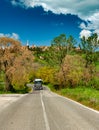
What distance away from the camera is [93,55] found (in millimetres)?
71625

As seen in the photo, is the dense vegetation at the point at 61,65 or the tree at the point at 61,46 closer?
the dense vegetation at the point at 61,65

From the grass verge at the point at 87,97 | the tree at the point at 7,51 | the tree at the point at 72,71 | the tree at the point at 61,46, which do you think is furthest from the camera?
the tree at the point at 61,46

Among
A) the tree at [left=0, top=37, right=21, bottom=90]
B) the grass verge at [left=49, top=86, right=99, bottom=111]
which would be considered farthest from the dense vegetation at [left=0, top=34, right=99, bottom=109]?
the grass verge at [left=49, top=86, right=99, bottom=111]

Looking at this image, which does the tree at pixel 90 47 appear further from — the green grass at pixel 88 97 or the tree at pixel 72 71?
the green grass at pixel 88 97

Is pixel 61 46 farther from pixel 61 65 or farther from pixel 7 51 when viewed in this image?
pixel 7 51

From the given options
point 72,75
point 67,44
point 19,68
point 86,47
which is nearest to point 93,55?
point 86,47

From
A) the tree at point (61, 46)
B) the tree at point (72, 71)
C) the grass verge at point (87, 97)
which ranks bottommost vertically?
the grass verge at point (87, 97)

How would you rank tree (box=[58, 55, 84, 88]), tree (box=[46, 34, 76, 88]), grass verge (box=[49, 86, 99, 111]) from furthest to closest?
tree (box=[46, 34, 76, 88]) → tree (box=[58, 55, 84, 88]) → grass verge (box=[49, 86, 99, 111])

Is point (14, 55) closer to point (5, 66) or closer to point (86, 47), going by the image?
Answer: point (5, 66)

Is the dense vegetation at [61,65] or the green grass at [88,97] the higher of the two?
the dense vegetation at [61,65]

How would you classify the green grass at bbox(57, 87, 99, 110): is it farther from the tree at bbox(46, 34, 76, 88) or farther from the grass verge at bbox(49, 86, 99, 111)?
the tree at bbox(46, 34, 76, 88)

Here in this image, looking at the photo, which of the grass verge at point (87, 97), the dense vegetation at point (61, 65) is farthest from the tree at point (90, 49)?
the grass verge at point (87, 97)

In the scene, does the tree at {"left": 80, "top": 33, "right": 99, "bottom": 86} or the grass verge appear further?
the tree at {"left": 80, "top": 33, "right": 99, "bottom": 86}

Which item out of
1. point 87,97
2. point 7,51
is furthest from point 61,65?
point 87,97
